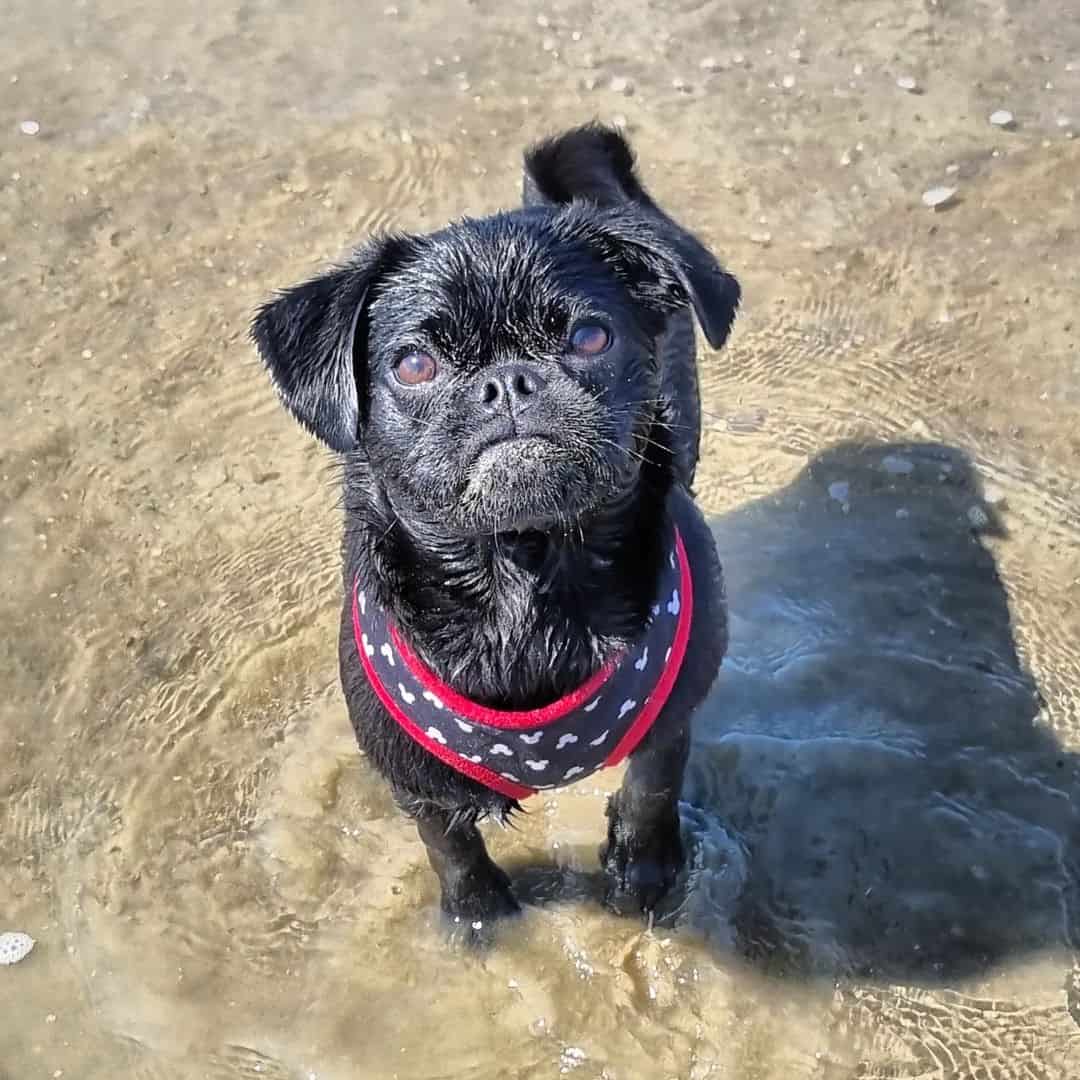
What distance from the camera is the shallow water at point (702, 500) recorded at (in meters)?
Result: 3.48

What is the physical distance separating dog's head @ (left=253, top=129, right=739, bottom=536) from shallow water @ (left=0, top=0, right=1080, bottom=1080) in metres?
1.63

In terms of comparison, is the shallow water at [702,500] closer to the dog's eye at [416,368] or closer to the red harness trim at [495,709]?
the red harness trim at [495,709]

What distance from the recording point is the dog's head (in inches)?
91.7

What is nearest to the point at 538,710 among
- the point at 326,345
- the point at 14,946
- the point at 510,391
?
the point at 510,391

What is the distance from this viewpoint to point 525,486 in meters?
2.32

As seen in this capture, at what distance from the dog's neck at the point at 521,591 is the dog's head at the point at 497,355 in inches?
5.8

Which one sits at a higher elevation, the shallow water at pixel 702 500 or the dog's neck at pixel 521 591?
the dog's neck at pixel 521 591

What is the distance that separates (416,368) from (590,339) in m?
0.34

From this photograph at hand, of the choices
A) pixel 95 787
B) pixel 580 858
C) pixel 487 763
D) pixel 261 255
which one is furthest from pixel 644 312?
pixel 261 255

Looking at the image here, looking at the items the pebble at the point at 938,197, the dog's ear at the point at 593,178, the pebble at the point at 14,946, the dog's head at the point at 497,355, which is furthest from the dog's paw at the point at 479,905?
the pebble at the point at 938,197

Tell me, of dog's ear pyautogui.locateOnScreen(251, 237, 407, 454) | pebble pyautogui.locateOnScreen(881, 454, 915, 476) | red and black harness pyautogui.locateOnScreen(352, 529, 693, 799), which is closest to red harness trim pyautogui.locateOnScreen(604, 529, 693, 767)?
red and black harness pyautogui.locateOnScreen(352, 529, 693, 799)

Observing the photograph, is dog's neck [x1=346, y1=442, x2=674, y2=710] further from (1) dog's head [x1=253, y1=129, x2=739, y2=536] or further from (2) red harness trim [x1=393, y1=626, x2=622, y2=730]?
(1) dog's head [x1=253, y1=129, x2=739, y2=536]

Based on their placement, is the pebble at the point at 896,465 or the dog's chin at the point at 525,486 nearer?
the dog's chin at the point at 525,486

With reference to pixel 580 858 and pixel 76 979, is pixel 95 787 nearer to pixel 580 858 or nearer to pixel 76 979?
pixel 76 979
